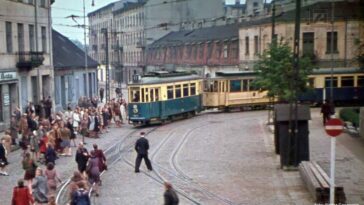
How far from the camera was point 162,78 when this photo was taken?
38.7m

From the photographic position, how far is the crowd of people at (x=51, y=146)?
16750mm

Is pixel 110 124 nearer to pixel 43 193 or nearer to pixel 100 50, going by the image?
pixel 43 193

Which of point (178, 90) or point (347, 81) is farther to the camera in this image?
point (347, 81)

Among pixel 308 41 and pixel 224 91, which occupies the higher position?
pixel 308 41

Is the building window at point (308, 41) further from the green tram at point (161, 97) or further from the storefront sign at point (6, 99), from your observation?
the storefront sign at point (6, 99)

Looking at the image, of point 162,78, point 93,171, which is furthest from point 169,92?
point 93,171

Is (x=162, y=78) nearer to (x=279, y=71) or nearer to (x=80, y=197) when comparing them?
(x=279, y=71)

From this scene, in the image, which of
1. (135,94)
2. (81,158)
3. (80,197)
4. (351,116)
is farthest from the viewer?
(135,94)

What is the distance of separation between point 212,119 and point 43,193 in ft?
83.0

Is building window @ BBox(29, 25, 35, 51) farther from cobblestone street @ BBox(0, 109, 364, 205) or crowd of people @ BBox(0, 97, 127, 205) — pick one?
cobblestone street @ BBox(0, 109, 364, 205)

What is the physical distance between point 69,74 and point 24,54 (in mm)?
12841

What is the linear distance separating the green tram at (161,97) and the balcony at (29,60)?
23.6ft

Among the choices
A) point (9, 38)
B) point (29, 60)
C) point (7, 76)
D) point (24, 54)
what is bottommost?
point (7, 76)

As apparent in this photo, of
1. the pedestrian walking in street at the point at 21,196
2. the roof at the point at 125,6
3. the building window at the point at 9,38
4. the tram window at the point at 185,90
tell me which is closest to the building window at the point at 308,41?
the tram window at the point at 185,90
